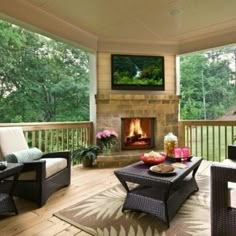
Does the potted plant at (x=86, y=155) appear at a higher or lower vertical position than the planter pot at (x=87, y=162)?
higher

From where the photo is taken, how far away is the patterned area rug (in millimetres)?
1868

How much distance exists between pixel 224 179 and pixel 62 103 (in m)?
5.05

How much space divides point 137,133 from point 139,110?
1.72 feet

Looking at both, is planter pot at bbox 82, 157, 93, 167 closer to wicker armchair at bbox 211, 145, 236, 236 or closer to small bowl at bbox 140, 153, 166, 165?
small bowl at bbox 140, 153, 166, 165

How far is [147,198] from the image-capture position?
2.12m

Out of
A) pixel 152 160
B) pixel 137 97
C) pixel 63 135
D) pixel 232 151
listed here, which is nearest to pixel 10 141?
pixel 63 135

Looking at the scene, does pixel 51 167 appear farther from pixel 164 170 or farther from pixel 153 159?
pixel 164 170

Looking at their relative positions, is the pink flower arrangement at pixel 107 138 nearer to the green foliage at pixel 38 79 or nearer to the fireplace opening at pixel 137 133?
the fireplace opening at pixel 137 133

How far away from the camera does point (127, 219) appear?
6.82 ft

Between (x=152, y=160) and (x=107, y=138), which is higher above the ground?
(x=107, y=138)

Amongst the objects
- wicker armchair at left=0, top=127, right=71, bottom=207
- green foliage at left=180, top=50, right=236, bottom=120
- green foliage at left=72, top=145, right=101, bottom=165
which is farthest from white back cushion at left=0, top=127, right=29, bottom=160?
green foliage at left=180, top=50, right=236, bottom=120

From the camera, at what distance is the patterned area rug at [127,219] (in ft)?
6.13

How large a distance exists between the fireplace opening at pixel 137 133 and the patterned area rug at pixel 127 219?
199 centimetres

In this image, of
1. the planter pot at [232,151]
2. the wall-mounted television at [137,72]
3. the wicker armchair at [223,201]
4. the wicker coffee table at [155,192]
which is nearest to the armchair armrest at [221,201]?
the wicker armchair at [223,201]
